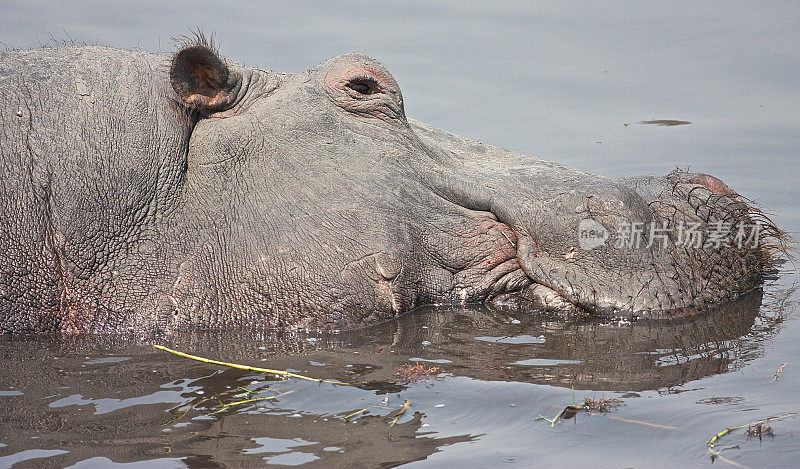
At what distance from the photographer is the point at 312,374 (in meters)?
5.33

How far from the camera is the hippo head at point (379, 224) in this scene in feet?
18.7

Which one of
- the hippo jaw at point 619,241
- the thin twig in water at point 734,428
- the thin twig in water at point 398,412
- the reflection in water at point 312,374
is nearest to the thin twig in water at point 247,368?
the reflection in water at point 312,374

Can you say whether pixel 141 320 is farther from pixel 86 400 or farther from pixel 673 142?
pixel 673 142

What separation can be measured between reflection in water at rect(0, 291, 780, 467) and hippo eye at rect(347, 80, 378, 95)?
57.6 inches

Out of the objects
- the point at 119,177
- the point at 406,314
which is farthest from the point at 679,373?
the point at 119,177

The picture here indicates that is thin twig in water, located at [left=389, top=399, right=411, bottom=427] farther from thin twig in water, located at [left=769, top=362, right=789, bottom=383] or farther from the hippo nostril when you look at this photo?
the hippo nostril

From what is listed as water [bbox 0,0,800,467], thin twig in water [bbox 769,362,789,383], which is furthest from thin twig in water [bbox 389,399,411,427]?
thin twig in water [bbox 769,362,789,383]

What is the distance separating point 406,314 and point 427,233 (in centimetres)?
52

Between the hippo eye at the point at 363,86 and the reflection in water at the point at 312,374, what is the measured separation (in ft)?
4.80

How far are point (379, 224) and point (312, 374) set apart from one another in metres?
1.00

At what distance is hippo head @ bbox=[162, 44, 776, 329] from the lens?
570cm

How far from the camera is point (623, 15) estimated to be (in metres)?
15.6

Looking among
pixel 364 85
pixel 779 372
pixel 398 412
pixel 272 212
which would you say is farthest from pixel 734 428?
pixel 364 85

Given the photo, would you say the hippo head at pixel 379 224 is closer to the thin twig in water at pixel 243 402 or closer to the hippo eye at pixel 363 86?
the hippo eye at pixel 363 86
